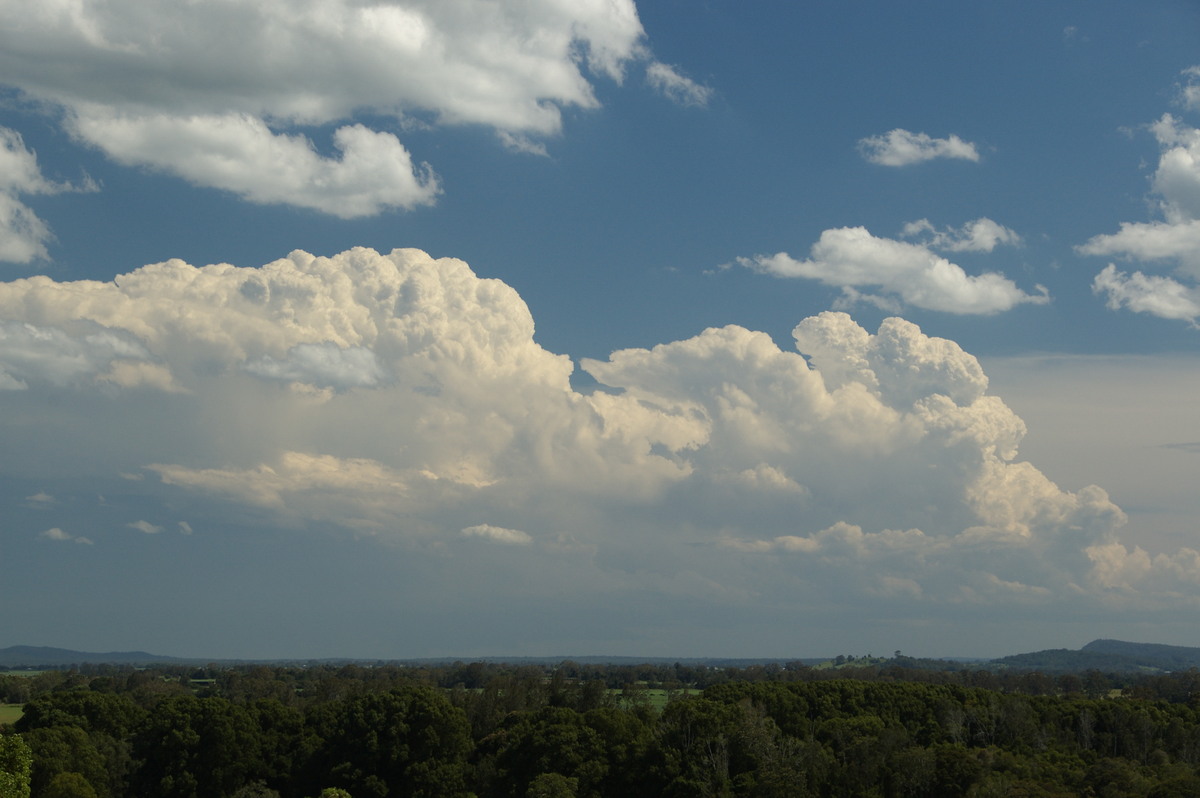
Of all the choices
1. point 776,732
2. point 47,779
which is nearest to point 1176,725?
point 776,732

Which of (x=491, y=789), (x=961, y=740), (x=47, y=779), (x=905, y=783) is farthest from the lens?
(x=961, y=740)

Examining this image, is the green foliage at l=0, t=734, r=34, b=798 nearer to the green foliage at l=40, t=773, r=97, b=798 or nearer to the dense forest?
the dense forest

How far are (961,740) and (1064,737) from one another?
14912mm

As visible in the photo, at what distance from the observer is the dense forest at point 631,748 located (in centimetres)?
9250

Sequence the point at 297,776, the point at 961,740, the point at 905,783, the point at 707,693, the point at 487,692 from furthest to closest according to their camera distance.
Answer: the point at 487,692, the point at 707,693, the point at 961,740, the point at 297,776, the point at 905,783

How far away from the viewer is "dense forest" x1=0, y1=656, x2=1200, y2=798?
92.5 metres

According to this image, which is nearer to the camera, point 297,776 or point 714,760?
point 714,760

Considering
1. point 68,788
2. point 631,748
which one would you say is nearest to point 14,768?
point 68,788

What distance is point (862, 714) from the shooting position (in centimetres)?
12575

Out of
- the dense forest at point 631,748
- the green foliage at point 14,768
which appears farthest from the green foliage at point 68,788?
the green foliage at point 14,768

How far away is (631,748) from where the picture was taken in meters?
104

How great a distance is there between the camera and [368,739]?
358 feet

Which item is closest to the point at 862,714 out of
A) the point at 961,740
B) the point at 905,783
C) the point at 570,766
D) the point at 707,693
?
the point at 961,740

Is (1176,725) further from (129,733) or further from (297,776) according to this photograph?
(129,733)
